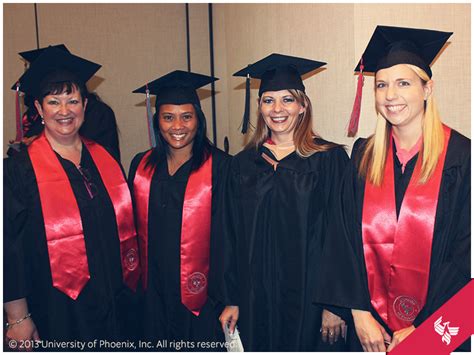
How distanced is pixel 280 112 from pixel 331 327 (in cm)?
104

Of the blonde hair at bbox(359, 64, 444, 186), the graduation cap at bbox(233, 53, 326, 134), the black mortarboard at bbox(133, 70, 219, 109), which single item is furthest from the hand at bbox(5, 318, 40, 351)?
the blonde hair at bbox(359, 64, 444, 186)

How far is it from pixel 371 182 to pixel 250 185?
59cm

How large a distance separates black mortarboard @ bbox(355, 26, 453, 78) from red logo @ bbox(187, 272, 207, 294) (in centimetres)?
140

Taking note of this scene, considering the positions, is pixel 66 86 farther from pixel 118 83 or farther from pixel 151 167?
pixel 118 83

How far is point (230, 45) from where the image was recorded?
14.3 feet

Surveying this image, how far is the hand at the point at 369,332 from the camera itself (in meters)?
2.00

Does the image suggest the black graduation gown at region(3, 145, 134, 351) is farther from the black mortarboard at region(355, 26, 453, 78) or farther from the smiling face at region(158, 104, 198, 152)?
the black mortarboard at region(355, 26, 453, 78)

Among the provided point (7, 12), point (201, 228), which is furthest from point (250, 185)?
point (7, 12)

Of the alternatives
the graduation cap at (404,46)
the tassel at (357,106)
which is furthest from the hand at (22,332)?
the graduation cap at (404,46)

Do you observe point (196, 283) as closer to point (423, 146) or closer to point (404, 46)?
point (423, 146)

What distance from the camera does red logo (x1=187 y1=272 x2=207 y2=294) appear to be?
2623 mm

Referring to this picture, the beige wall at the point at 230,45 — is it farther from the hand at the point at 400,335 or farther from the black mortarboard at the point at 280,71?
the hand at the point at 400,335

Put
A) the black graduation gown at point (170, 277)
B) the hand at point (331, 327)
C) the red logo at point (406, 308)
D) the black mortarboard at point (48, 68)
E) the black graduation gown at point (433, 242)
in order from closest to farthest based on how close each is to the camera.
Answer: the black graduation gown at point (433, 242)
the red logo at point (406, 308)
the hand at point (331, 327)
the black mortarboard at point (48, 68)
the black graduation gown at point (170, 277)

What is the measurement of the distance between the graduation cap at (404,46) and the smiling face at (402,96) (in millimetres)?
55
